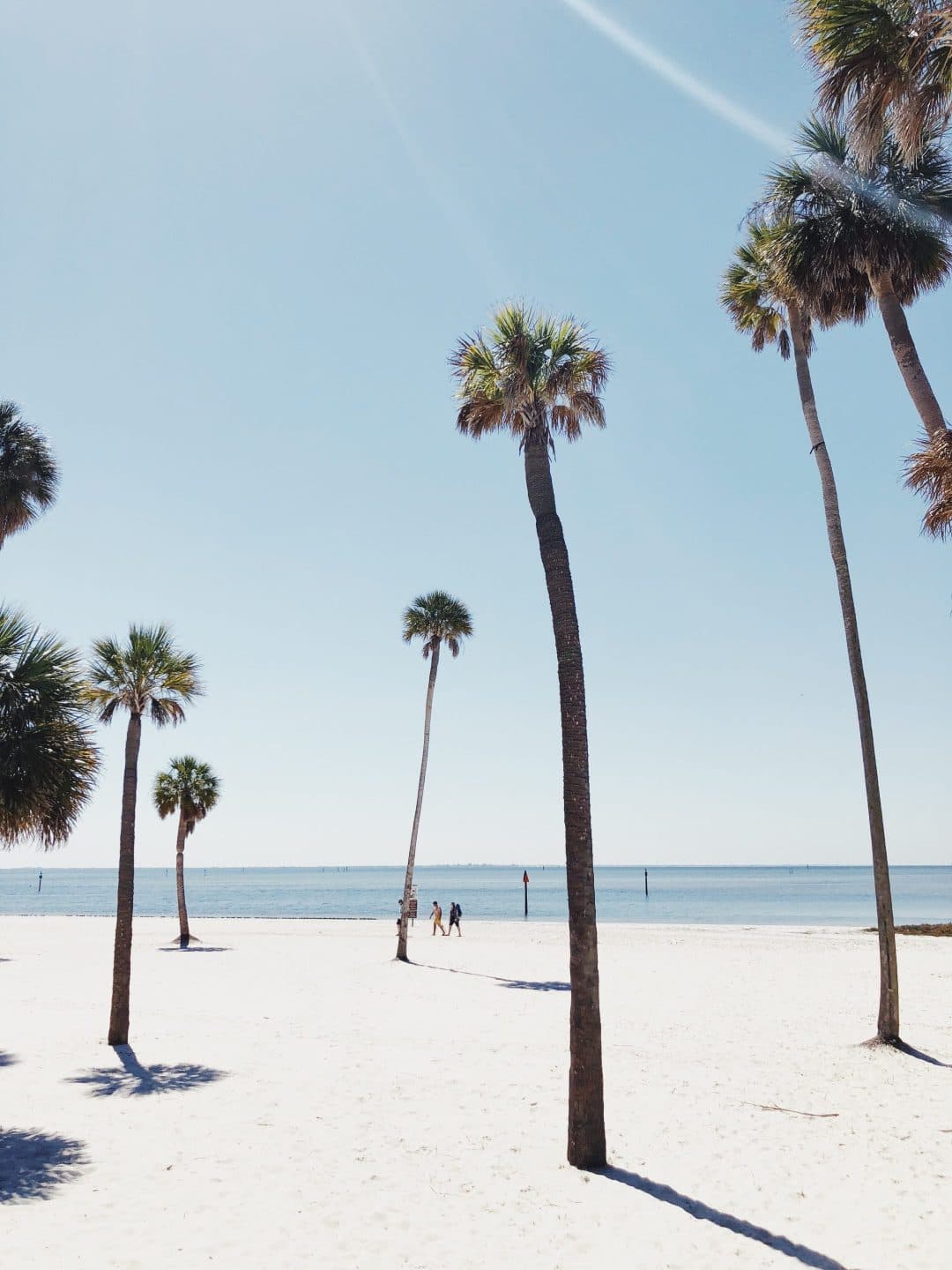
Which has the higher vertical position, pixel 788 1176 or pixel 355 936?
pixel 788 1176

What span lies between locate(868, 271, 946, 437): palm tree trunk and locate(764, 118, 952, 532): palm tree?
13 millimetres

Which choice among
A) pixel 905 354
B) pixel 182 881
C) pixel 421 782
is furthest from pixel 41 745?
pixel 182 881

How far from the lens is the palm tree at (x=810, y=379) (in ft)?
46.1

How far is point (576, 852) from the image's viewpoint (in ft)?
31.4

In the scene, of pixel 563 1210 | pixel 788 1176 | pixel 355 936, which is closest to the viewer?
pixel 563 1210

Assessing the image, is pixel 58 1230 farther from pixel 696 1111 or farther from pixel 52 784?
pixel 696 1111

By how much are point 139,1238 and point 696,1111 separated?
→ 6880 mm

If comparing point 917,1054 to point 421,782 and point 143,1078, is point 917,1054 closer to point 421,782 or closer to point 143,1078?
point 143,1078

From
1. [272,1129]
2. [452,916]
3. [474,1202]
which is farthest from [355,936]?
[474,1202]

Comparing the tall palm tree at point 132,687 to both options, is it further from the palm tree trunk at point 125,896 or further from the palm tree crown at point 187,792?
the palm tree crown at point 187,792

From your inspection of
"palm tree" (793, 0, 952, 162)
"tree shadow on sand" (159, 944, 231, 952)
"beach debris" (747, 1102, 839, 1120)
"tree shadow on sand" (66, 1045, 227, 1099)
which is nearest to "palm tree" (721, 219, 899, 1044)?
"beach debris" (747, 1102, 839, 1120)

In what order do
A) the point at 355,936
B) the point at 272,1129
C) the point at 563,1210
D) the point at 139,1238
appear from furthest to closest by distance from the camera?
the point at 355,936 → the point at 272,1129 → the point at 563,1210 → the point at 139,1238

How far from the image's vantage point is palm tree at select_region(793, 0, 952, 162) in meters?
7.72

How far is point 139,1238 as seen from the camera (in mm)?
7090
